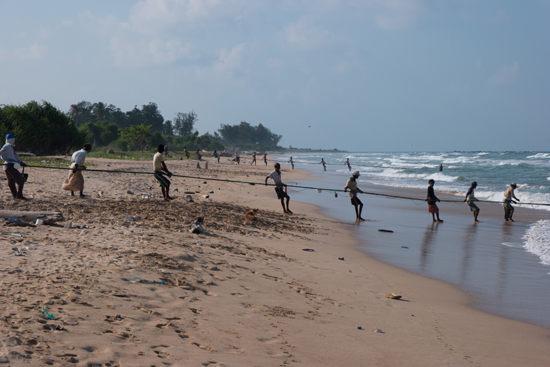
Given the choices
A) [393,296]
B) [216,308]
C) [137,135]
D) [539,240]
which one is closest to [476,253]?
[539,240]

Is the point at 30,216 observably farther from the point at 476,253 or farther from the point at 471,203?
the point at 471,203

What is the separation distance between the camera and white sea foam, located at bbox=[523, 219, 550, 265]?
9884mm

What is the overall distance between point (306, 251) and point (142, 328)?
5191mm

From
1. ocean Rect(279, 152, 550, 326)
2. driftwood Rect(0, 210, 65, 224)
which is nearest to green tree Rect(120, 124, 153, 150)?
ocean Rect(279, 152, 550, 326)

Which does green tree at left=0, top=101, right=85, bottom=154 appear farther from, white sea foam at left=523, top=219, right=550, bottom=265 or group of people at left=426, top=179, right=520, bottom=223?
white sea foam at left=523, top=219, right=550, bottom=265

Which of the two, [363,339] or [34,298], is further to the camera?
[363,339]

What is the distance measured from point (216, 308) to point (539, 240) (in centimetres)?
1047

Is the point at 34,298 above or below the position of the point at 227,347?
above

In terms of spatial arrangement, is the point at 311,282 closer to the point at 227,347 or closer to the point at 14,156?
the point at 227,347

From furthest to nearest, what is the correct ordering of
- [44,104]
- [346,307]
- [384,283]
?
[44,104] → [384,283] → [346,307]

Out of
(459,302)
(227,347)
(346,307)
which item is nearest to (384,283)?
(459,302)

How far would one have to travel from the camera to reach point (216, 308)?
15.1 ft

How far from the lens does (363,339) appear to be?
4.46 m

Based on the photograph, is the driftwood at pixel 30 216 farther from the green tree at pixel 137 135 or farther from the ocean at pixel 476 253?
the green tree at pixel 137 135
